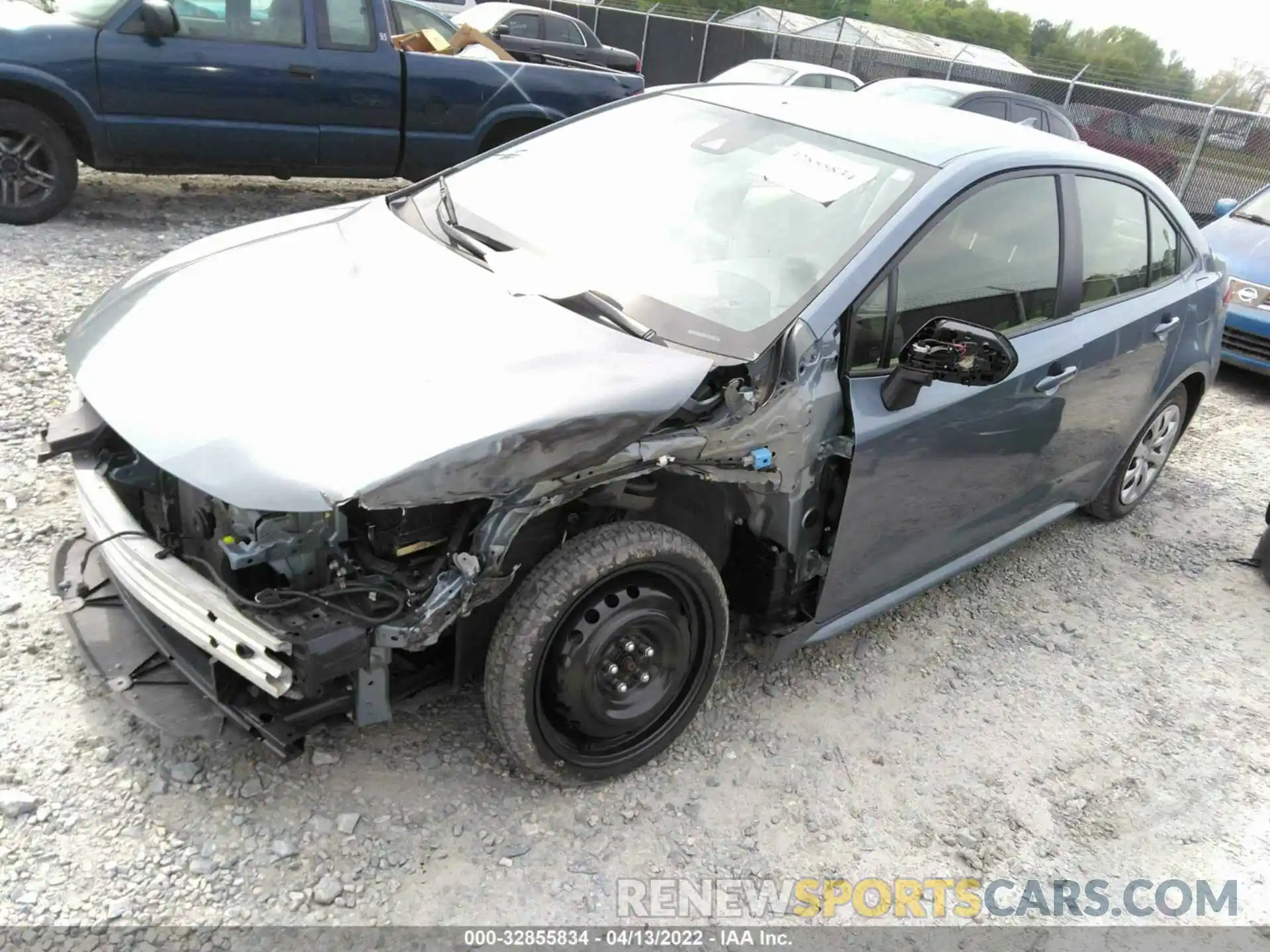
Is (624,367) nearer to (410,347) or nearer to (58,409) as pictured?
(410,347)

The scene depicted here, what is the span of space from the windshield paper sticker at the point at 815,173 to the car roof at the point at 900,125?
122mm

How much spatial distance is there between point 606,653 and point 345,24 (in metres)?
6.07

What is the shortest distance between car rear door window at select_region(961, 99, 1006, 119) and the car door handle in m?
6.81

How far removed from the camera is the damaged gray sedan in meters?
2.22

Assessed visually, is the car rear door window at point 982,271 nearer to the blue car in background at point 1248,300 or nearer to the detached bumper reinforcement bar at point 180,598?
the detached bumper reinforcement bar at point 180,598

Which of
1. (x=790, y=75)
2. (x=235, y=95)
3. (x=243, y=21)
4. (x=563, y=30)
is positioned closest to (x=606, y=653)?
(x=235, y=95)

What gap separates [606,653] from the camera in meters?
2.55

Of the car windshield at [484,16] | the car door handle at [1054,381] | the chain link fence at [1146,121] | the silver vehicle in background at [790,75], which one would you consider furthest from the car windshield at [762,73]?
the car door handle at [1054,381]

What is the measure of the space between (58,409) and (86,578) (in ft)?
5.77

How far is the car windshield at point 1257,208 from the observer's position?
7.55 m

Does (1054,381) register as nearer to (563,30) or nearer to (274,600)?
(274,600)

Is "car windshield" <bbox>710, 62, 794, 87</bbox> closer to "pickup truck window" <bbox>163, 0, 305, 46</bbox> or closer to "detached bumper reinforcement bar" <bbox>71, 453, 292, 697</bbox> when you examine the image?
"pickup truck window" <bbox>163, 0, 305, 46</bbox>

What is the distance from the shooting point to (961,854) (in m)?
2.75

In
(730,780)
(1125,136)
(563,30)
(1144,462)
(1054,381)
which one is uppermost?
(563,30)
